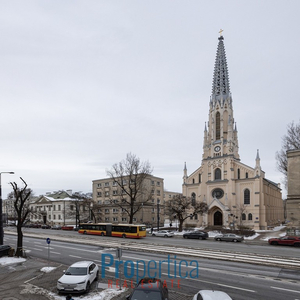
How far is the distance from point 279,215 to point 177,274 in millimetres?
68909

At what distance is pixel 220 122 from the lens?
6475cm

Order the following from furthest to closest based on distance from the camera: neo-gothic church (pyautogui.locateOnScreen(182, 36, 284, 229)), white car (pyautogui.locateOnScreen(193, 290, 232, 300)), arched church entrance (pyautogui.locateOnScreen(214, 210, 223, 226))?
arched church entrance (pyautogui.locateOnScreen(214, 210, 223, 226))
neo-gothic church (pyautogui.locateOnScreen(182, 36, 284, 229))
white car (pyautogui.locateOnScreen(193, 290, 232, 300))

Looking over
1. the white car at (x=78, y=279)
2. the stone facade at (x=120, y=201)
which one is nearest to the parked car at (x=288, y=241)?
the white car at (x=78, y=279)

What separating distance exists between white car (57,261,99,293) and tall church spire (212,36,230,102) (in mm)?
58828

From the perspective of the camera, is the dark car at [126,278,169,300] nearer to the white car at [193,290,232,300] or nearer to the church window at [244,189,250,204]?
the white car at [193,290,232,300]

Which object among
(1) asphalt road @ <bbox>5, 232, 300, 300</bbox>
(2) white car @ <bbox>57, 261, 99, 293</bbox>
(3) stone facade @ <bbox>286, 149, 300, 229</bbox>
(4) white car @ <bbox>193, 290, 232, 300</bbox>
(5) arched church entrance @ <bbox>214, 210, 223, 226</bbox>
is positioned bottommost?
(5) arched church entrance @ <bbox>214, 210, 223, 226</bbox>

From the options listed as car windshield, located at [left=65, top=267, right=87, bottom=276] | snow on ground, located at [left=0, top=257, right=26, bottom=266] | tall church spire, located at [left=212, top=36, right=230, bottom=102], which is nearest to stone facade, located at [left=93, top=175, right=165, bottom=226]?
tall church spire, located at [left=212, top=36, right=230, bottom=102]

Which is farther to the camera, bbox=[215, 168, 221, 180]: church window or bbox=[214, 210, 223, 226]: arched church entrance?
bbox=[215, 168, 221, 180]: church window

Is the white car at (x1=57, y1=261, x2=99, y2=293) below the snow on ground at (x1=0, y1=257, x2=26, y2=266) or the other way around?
the other way around

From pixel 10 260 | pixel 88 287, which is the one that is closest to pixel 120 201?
pixel 10 260

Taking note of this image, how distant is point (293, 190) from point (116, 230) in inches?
991

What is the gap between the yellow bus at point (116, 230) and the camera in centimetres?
3916

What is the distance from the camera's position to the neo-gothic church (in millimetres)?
57469

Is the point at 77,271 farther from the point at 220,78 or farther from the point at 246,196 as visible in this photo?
the point at 220,78
